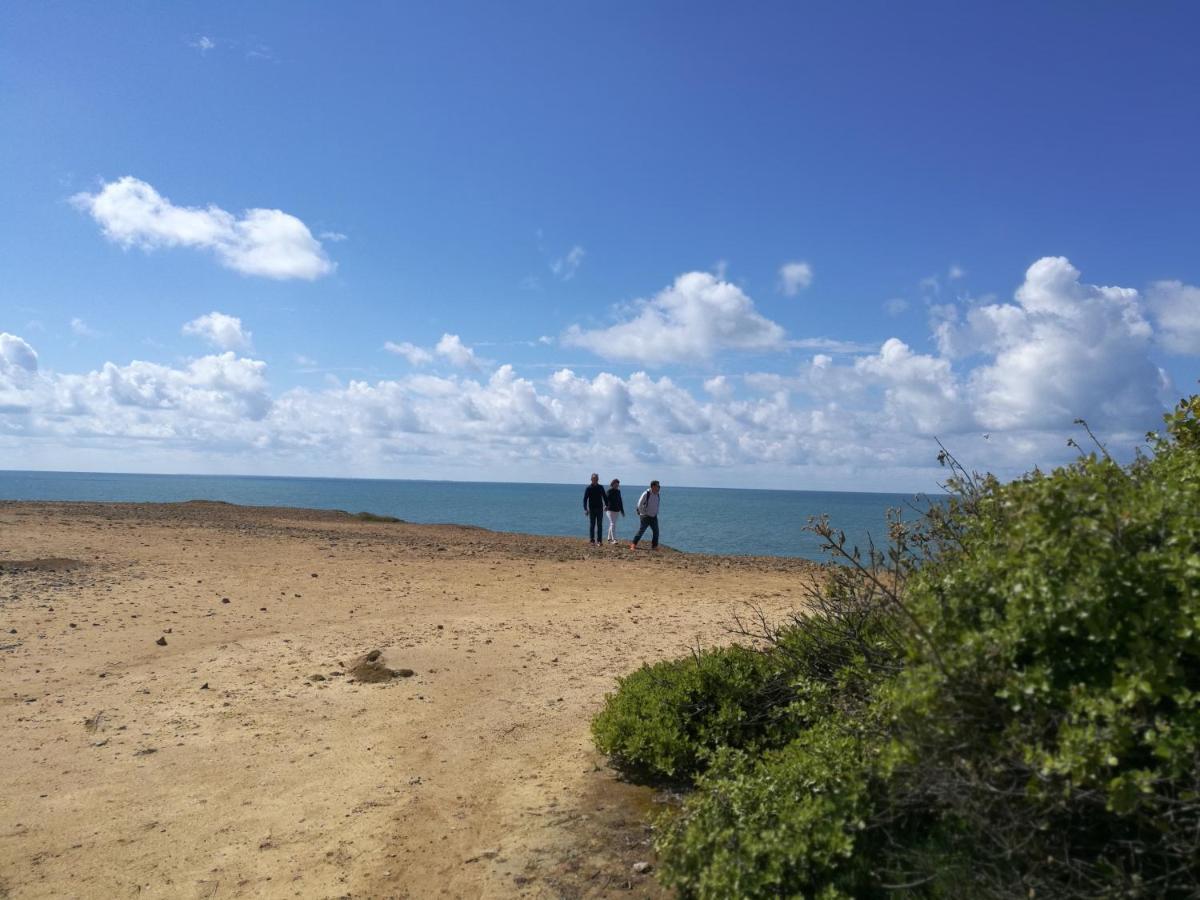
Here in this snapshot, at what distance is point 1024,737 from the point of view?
131 inches

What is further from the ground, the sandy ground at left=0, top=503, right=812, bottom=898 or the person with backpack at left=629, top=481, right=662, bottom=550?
the person with backpack at left=629, top=481, right=662, bottom=550

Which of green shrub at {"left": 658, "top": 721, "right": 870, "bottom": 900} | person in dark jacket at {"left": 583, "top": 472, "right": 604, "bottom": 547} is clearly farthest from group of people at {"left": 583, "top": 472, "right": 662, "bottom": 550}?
green shrub at {"left": 658, "top": 721, "right": 870, "bottom": 900}

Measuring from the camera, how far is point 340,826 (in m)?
5.68

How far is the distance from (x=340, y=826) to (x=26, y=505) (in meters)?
32.7

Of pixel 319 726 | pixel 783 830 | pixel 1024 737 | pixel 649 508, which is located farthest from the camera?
pixel 649 508

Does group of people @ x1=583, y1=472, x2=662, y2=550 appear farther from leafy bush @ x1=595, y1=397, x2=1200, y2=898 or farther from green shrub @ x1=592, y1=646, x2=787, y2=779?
leafy bush @ x1=595, y1=397, x2=1200, y2=898

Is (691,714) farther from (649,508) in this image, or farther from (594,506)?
(594,506)

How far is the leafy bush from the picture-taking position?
3129mm

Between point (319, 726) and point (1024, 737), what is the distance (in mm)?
6122

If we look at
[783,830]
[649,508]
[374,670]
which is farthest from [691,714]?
[649,508]

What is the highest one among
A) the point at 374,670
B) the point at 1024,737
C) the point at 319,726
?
the point at 1024,737

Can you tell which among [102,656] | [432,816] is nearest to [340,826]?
[432,816]

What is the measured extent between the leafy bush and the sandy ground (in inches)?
47.5

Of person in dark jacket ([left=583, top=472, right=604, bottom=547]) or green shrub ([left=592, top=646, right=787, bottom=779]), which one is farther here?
person in dark jacket ([left=583, top=472, right=604, bottom=547])
